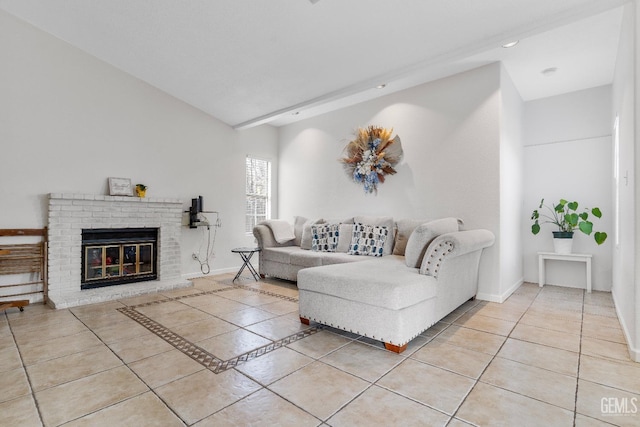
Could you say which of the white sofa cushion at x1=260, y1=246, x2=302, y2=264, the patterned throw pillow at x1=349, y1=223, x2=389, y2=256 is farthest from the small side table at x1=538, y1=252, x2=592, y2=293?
the white sofa cushion at x1=260, y1=246, x2=302, y2=264

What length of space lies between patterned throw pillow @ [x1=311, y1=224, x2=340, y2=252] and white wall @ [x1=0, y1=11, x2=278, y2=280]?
1.69 meters

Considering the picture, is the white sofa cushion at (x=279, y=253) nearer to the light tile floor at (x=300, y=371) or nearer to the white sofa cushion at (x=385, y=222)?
the white sofa cushion at (x=385, y=222)

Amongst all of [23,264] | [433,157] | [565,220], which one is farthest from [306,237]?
[565,220]

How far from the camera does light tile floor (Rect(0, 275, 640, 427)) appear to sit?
1.62m

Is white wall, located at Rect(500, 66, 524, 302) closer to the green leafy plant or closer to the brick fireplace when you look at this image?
the green leafy plant

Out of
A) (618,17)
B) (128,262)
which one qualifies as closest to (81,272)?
(128,262)

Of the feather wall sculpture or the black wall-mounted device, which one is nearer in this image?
the feather wall sculpture

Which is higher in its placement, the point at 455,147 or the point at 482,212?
the point at 455,147

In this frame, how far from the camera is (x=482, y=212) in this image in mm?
3793

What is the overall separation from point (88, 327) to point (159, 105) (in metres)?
3.26

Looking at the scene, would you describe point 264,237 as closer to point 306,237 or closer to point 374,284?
point 306,237

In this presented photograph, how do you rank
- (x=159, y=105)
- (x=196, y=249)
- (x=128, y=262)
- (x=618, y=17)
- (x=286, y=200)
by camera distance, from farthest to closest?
(x=286, y=200) < (x=196, y=249) < (x=159, y=105) < (x=128, y=262) < (x=618, y=17)

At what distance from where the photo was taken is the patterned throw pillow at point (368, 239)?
4199 mm

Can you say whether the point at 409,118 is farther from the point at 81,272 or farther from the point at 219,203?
the point at 81,272
